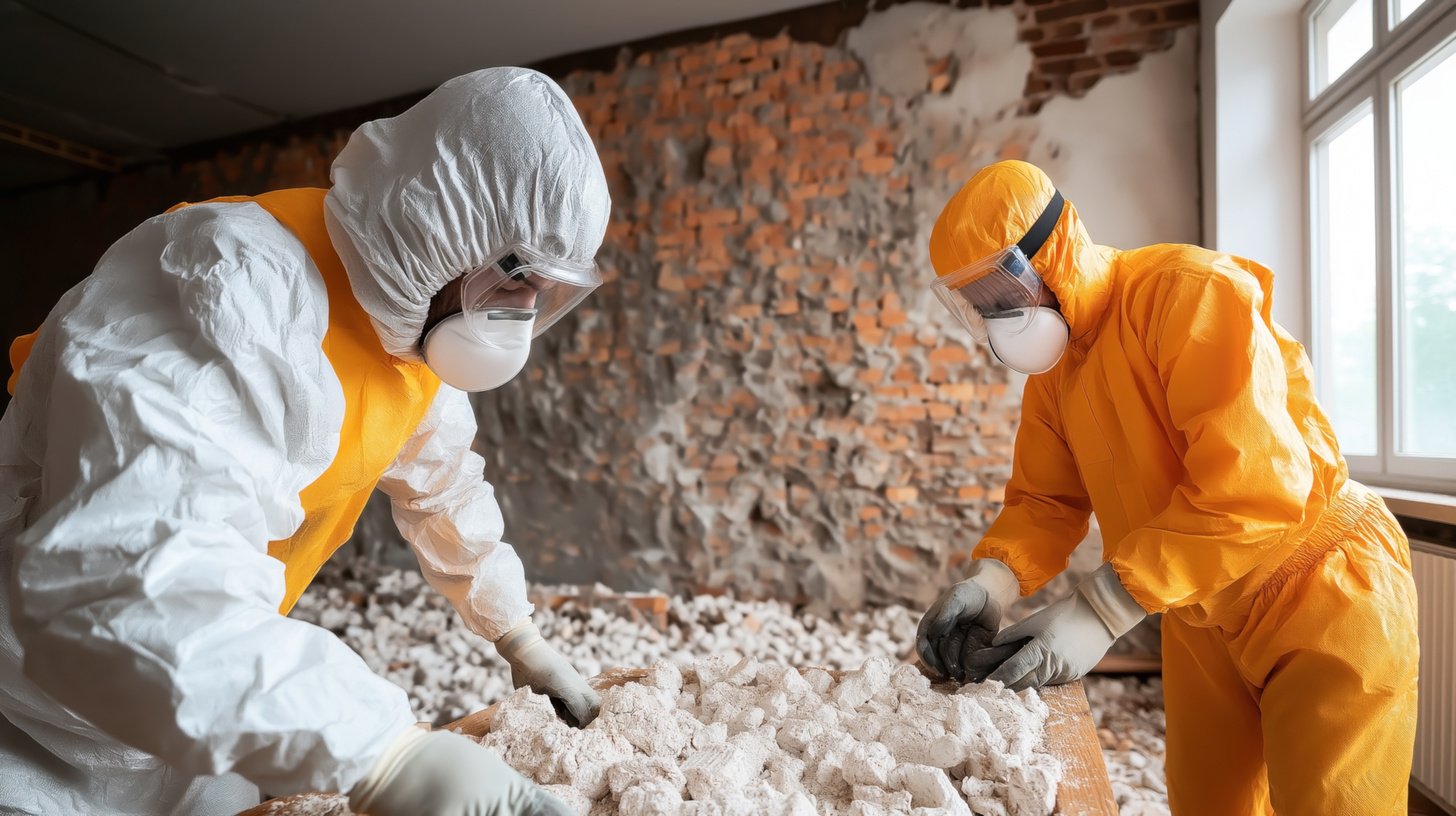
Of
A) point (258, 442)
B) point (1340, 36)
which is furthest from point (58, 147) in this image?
point (1340, 36)

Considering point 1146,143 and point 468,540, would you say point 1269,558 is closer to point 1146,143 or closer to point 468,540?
point 468,540

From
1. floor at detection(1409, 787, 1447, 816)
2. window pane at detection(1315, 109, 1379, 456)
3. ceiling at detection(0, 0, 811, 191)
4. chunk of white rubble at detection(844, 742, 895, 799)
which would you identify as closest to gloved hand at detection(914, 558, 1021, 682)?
chunk of white rubble at detection(844, 742, 895, 799)

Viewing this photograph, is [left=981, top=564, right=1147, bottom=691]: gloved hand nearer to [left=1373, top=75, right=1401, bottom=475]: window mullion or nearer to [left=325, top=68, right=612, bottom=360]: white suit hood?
[left=325, top=68, right=612, bottom=360]: white suit hood

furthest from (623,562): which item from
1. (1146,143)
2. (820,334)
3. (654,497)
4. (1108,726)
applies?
(1146,143)

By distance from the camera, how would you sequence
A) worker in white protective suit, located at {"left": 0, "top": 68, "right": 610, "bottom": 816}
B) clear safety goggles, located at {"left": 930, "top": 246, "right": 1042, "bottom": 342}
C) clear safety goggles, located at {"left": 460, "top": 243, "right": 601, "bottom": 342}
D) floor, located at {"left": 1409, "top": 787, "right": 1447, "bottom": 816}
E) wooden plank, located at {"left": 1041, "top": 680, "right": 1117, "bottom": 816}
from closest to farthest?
worker in white protective suit, located at {"left": 0, "top": 68, "right": 610, "bottom": 816} < wooden plank, located at {"left": 1041, "top": 680, "right": 1117, "bottom": 816} < clear safety goggles, located at {"left": 460, "top": 243, "right": 601, "bottom": 342} < clear safety goggles, located at {"left": 930, "top": 246, "right": 1042, "bottom": 342} < floor, located at {"left": 1409, "top": 787, "right": 1447, "bottom": 816}

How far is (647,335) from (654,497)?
0.82 meters

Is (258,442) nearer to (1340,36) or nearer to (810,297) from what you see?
(810,297)

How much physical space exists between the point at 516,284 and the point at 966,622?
1063 millimetres

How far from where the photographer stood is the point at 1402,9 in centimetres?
253

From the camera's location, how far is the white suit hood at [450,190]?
1.11 meters

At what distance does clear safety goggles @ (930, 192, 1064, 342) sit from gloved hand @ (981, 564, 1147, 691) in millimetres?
478

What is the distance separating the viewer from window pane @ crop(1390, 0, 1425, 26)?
2.45 metres

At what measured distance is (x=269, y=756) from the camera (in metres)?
0.77

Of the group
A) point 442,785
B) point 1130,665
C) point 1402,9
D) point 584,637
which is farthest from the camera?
point 584,637
